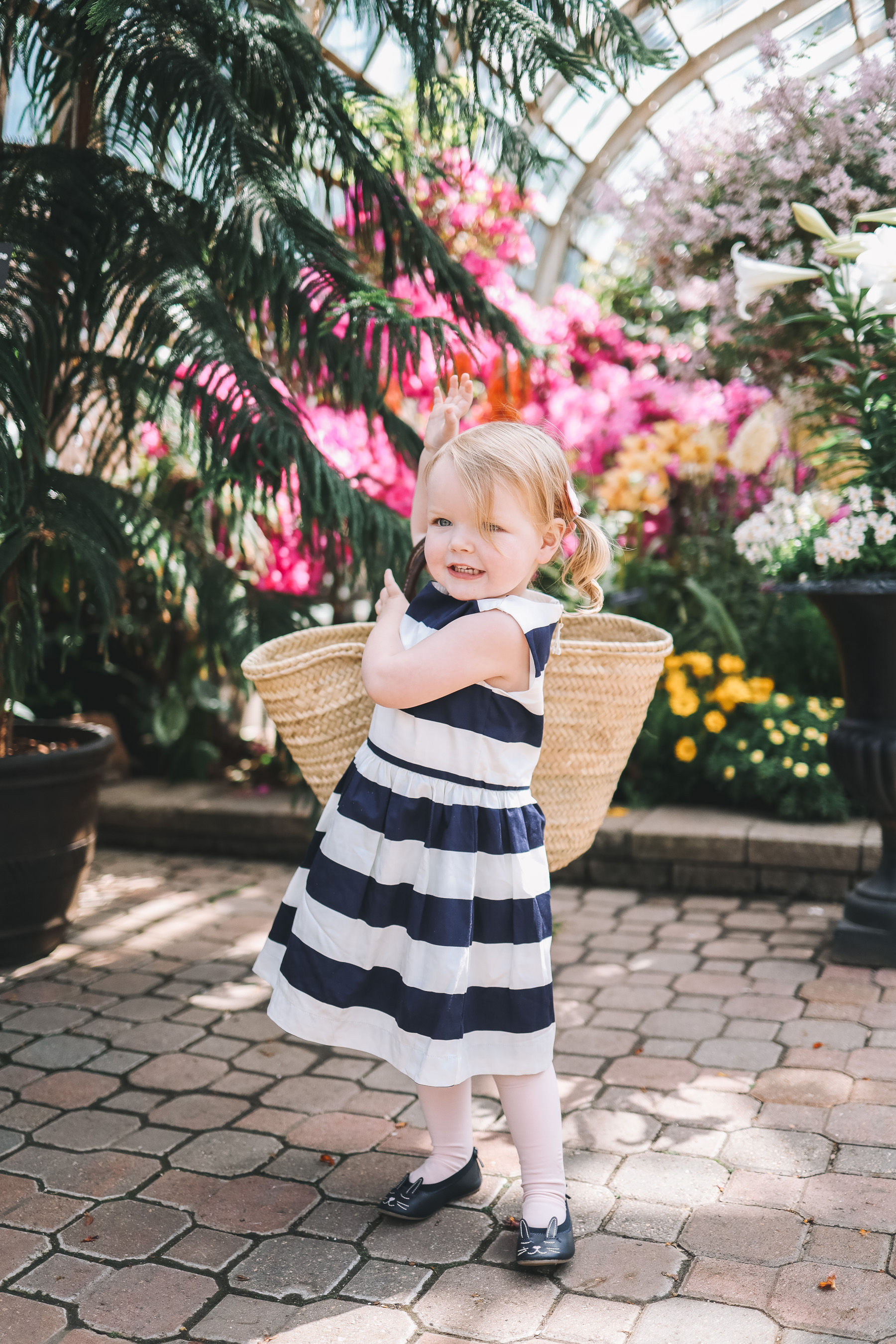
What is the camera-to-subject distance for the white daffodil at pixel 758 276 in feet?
9.59

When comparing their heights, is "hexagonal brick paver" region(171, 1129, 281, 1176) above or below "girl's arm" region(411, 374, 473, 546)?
below

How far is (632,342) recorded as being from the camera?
17.0 feet

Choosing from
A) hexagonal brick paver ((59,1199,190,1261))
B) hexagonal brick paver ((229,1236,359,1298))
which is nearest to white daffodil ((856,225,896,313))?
hexagonal brick paver ((229,1236,359,1298))

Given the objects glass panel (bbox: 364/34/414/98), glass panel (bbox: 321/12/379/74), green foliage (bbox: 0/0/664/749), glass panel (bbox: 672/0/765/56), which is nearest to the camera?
green foliage (bbox: 0/0/664/749)

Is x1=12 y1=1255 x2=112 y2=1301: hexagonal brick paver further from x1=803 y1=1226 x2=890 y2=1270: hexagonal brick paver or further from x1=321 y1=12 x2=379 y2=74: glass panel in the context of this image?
x1=321 y1=12 x2=379 y2=74: glass panel

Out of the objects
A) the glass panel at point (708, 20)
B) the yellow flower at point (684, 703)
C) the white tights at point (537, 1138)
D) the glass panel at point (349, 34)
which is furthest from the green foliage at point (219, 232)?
the glass panel at point (708, 20)

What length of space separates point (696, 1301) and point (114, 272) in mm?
2316

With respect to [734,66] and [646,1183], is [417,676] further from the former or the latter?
[734,66]

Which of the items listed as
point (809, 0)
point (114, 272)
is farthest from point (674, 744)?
point (809, 0)

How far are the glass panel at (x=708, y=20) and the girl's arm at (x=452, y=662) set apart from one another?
6976 mm

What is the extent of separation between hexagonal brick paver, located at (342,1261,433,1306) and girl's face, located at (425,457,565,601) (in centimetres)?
106

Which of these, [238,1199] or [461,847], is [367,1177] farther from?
[461,847]

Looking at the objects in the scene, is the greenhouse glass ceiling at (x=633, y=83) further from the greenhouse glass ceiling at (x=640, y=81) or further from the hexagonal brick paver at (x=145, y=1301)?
the hexagonal brick paver at (x=145, y=1301)

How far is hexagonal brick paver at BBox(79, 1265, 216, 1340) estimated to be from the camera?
172 cm
